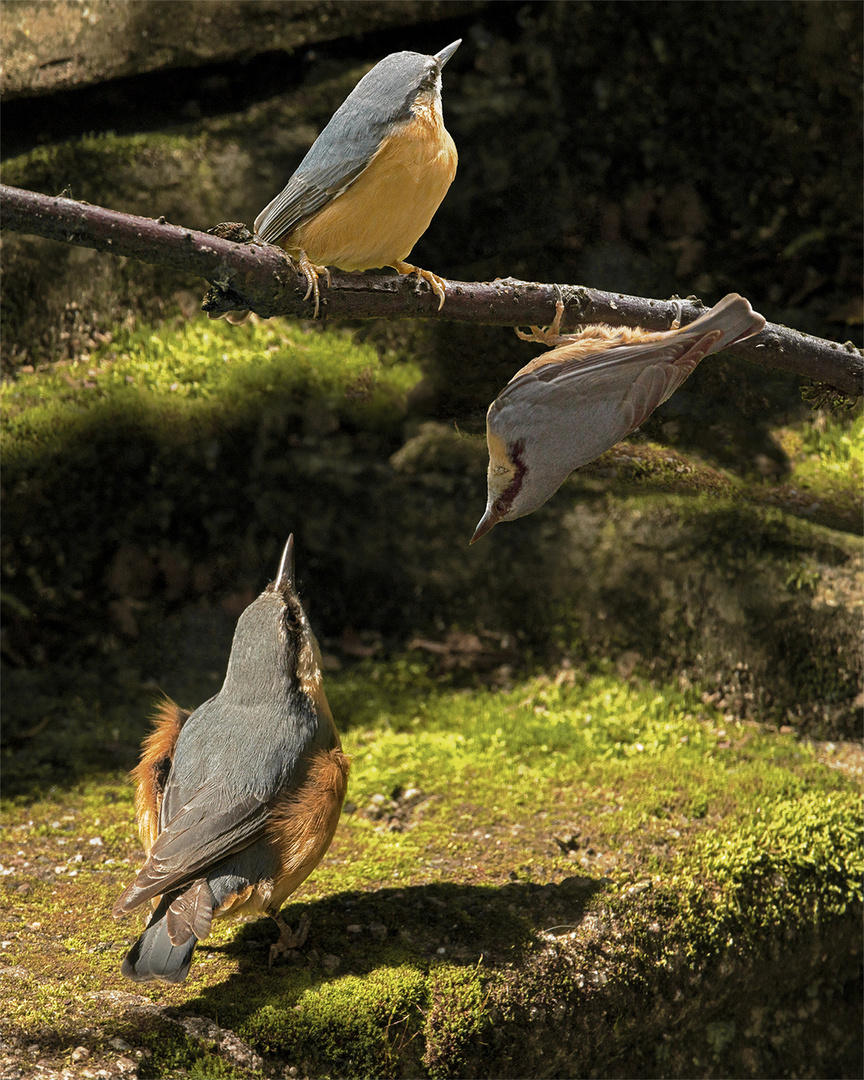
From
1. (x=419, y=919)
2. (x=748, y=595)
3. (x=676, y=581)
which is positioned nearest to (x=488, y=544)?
(x=676, y=581)

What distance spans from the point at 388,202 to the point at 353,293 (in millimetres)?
237

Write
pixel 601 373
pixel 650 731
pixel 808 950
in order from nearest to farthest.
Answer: pixel 601 373, pixel 808 950, pixel 650 731

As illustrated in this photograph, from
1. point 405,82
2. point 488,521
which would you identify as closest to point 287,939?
point 488,521

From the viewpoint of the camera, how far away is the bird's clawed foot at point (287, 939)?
2535mm

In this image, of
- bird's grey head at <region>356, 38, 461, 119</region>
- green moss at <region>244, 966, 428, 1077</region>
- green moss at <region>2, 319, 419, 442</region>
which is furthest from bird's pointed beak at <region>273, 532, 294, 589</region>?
green moss at <region>2, 319, 419, 442</region>

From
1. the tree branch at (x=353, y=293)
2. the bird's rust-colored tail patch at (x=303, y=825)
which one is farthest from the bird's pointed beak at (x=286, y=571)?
the tree branch at (x=353, y=293)

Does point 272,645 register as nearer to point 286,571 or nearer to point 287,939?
point 286,571

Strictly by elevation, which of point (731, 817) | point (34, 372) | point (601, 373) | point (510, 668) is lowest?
point (510, 668)

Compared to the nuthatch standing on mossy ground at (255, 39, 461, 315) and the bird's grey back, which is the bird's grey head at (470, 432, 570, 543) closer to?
the nuthatch standing on mossy ground at (255, 39, 461, 315)

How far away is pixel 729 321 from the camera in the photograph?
81.7 inches

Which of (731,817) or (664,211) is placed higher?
(664,211)

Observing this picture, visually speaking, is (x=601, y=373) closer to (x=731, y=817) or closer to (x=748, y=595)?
(x=731, y=817)

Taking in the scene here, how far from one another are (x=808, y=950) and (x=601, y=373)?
217cm

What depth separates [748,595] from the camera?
3.97 metres
